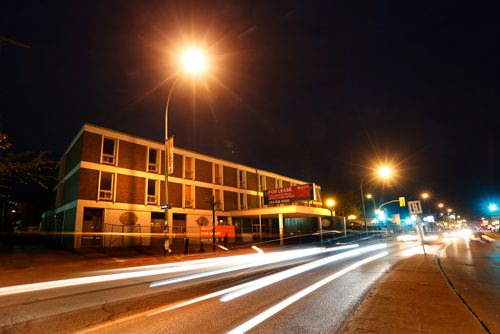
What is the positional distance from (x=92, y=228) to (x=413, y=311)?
2517cm

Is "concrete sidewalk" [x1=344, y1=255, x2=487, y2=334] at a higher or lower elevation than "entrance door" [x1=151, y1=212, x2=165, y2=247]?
lower

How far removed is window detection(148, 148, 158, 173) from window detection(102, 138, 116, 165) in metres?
3.83

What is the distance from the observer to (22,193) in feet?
145

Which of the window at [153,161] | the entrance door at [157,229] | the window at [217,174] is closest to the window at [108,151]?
the window at [153,161]

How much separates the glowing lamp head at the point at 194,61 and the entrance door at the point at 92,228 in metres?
15.2

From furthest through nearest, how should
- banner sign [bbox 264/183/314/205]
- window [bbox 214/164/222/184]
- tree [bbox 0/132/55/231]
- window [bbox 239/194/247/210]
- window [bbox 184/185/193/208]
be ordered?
1. window [bbox 239/194/247/210]
2. window [bbox 214/164/222/184]
3. window [bbox 184/185/193/208]
4. banner sign [bbox 264/183/314/205]
5. tree [bbox 0/132/55/231]

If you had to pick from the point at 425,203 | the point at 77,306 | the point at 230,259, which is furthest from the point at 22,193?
the point at 425,203

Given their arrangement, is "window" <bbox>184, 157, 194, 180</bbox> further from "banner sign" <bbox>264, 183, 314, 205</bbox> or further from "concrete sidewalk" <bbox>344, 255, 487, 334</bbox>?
"concrete sidewalk" <bbox>344, 255, 487, 334</bbox>

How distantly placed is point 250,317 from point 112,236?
75.8ft

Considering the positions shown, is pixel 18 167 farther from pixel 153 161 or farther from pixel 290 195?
pixel 290 195

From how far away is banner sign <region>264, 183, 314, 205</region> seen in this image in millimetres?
32406

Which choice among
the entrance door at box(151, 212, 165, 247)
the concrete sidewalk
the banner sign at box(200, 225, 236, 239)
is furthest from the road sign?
the entrance door at box(151, 212, 165, 247)

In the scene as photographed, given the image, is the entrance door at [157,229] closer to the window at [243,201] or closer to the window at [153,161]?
the window at [153,161]

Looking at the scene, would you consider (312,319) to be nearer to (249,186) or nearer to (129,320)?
(129,320)
